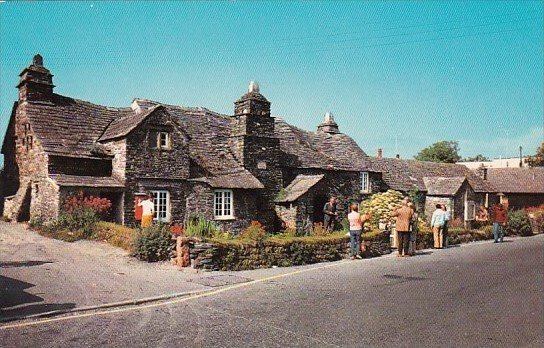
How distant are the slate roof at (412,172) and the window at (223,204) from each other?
12.8m

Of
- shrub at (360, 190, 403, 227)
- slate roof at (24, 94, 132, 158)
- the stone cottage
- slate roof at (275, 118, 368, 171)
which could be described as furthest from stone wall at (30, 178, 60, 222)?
shrub at (360, 190, 403, 227)

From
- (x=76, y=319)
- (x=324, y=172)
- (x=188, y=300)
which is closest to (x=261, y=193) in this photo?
(x=324, y=172)

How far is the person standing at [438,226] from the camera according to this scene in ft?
77.6

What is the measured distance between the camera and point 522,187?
187 feet

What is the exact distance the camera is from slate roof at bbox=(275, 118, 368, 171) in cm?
3189

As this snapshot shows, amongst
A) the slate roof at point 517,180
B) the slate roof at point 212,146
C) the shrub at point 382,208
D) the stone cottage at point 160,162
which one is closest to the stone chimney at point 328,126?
the stone cottage at point 160,162

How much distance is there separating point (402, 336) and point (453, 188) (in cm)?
3550

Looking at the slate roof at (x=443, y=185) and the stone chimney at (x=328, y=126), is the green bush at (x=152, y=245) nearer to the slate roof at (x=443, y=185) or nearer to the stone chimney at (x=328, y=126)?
the stone chimney at (x=328, y=126)

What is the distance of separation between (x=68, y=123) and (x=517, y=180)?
51.5 meters

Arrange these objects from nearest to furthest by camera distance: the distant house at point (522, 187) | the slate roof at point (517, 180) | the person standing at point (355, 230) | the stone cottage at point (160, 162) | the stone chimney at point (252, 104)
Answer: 1. the person standing at point (355, 230)
2. the stone cottage at point (160, 162)
3. the stone chimney at point (252, 104)
4. the distant house at point (522, 187)
5. the slate roof at point (517, 180)

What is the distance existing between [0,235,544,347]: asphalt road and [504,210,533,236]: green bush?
63.2 ft

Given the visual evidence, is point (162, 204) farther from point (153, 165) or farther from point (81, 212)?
point (81, 212)

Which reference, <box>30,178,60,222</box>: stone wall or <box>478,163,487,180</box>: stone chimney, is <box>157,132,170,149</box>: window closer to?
<box>30,178,60,222</box>: stone wall

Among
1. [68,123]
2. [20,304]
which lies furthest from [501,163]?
[20,304]
